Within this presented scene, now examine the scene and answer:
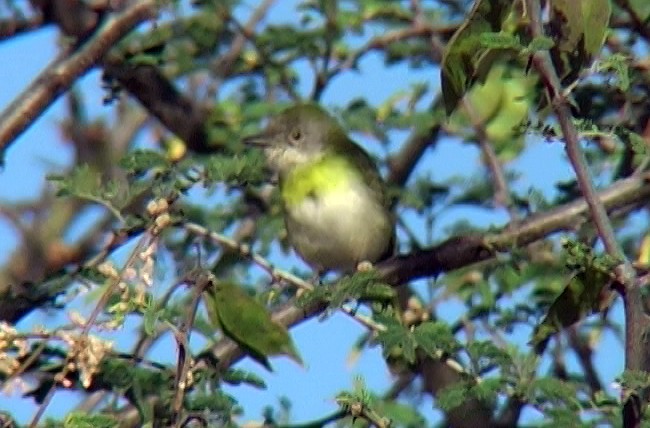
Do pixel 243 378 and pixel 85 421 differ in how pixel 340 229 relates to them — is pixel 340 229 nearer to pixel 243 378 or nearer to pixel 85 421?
pixel 243 378

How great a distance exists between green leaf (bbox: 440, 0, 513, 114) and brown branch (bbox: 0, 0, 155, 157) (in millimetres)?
1496

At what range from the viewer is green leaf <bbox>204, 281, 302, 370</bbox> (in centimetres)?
225

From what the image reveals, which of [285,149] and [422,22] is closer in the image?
[422,22]

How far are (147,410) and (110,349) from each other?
0.45 m

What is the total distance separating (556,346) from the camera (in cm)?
384

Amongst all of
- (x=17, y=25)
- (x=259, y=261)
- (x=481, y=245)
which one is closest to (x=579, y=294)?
(x=481, y=245)

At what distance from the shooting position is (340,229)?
15.0 feet

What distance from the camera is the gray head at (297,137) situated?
4484 mm

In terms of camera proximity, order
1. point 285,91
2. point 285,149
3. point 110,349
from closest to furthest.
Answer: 1. point 110,349
2. point 285,91
3. point 285,149

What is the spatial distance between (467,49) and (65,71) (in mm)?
1617

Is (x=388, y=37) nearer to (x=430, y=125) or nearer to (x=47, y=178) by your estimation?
(x=430, y=125)

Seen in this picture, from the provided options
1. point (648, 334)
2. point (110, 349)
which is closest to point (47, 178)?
point (110, 349)

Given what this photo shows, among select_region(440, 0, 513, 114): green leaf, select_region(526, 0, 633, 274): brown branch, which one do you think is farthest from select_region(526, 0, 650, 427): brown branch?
select_region(440, 0, 513, 114): green leaf

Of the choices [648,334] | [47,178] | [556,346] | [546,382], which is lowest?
[556,346]
